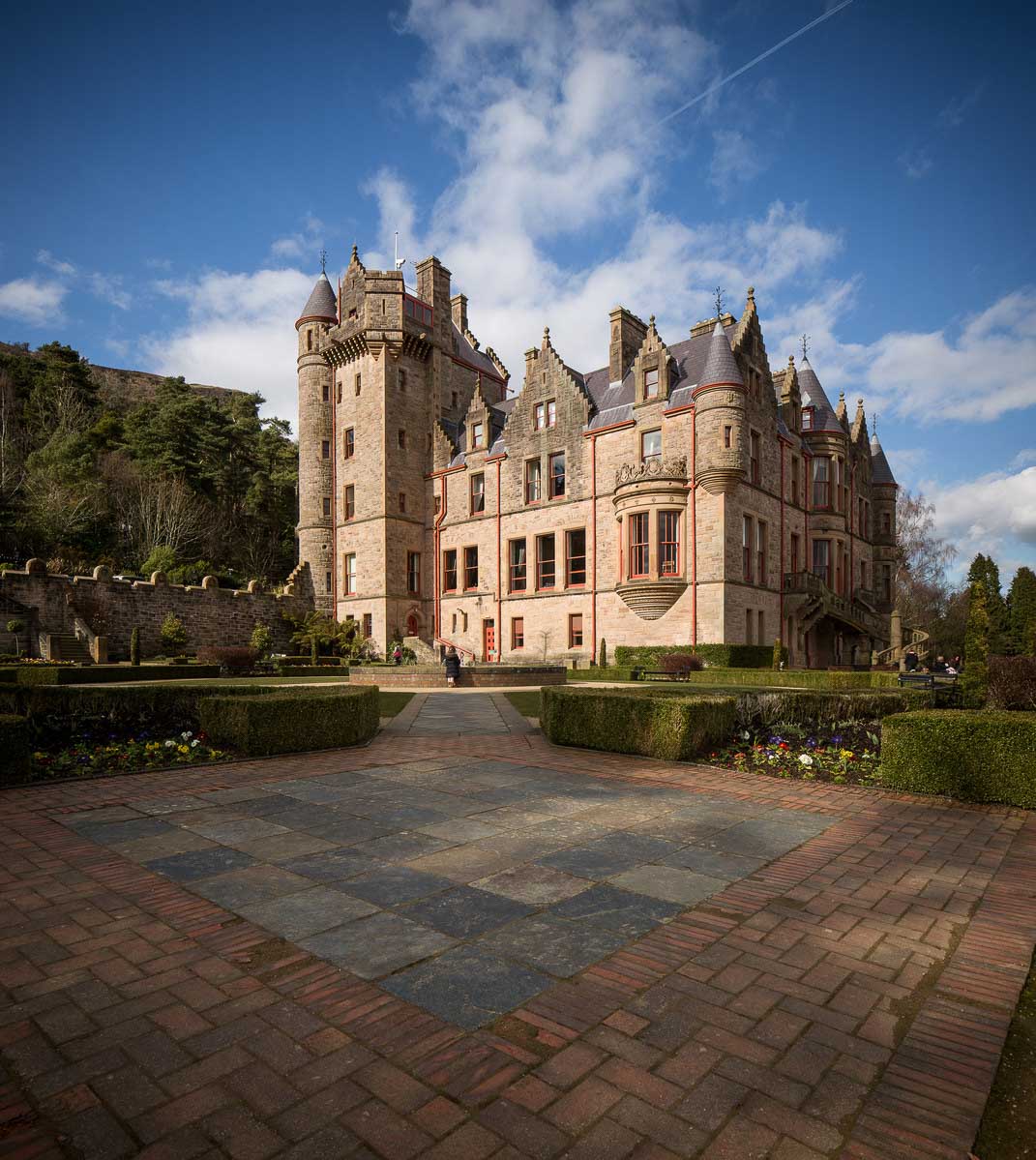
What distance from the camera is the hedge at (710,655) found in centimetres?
2702

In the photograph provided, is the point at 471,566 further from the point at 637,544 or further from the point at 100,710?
the point at 100,710

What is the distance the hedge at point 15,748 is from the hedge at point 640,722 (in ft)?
24.0

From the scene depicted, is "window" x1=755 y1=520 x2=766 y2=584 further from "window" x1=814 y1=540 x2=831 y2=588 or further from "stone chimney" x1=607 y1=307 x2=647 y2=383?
"stone chimney" x1=607 y1=307 x2=647 y2=383

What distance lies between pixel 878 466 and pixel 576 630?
82.4 feet

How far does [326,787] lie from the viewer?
→ 8.17 m

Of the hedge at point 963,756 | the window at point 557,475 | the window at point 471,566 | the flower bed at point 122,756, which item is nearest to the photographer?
the hedge at point 963,756

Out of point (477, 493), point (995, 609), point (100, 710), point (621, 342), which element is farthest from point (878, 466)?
Result: point (100, 710)

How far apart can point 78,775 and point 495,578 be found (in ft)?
93.2

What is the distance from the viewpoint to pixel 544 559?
34969mm

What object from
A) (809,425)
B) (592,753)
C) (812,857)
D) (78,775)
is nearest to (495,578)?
(809,425)

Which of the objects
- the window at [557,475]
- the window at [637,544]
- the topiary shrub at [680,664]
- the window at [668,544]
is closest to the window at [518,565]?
the window at [557,475]

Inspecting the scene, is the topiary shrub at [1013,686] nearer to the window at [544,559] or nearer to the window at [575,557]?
the window at [575,557]

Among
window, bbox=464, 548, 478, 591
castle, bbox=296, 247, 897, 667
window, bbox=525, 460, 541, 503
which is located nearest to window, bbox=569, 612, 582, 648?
castle, bbox=296, 247, 897, 667

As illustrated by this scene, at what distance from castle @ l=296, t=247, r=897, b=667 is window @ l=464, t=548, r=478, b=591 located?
0.11 meters
